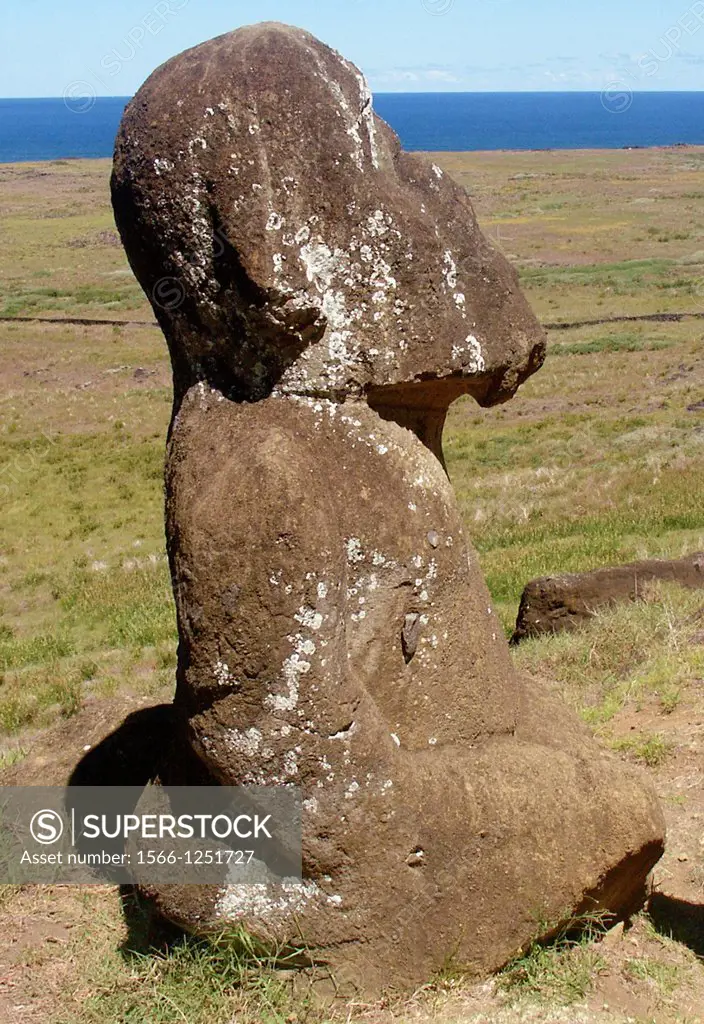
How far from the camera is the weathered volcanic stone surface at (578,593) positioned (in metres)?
9.36

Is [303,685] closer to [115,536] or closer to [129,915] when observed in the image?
[129,915]

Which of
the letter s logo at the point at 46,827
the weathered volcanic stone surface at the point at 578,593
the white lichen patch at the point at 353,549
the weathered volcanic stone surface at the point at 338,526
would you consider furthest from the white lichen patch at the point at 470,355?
the weathered volcanic stone surface at the point at 578,593

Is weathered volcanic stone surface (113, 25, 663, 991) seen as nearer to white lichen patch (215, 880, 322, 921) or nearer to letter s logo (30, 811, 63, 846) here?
white lichen patch (215, 880, 322, 921)

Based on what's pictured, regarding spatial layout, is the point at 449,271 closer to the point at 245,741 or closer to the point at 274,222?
the point at 274,222

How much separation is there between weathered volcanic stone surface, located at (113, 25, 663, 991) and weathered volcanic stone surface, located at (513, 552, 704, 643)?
4.70 metres

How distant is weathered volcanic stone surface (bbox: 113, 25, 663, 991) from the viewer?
4.01 meters

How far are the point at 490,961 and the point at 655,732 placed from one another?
273 centimetres

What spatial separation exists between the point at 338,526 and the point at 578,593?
5586 millimetres

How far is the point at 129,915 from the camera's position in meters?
4.95

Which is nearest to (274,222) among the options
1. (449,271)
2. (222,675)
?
(449,271)

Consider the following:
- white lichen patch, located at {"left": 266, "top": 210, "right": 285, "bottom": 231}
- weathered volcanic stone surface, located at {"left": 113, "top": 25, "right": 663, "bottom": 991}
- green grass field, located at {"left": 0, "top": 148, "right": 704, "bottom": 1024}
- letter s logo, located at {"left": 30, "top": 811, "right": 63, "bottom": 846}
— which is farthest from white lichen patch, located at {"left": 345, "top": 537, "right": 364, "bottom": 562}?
letter s logo, located at {"left": 30, "top": 811, "right": 63, "bottom": 846}

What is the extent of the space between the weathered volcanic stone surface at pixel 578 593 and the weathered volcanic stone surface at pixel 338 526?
15.4 ft

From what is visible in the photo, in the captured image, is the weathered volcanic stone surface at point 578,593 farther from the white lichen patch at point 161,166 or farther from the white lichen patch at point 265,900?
the white lichen patch at point 161,166

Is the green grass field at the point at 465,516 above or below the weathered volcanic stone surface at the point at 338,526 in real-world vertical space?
below
